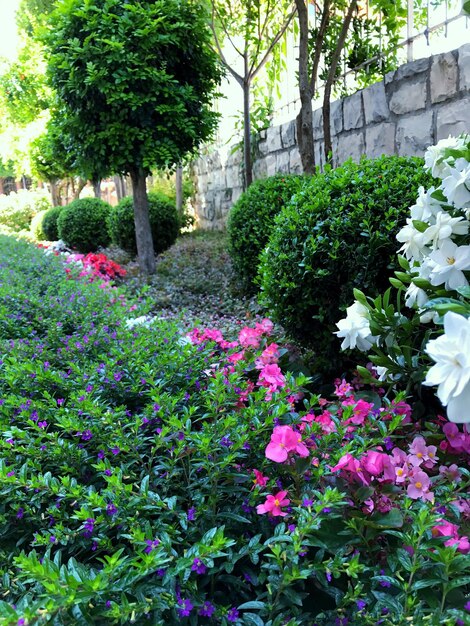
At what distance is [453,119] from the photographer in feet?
12.9

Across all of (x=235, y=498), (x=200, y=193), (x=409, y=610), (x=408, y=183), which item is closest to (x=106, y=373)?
(x=235, y=498)

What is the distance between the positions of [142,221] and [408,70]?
3463 mm

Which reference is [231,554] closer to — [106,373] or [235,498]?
[235,498]

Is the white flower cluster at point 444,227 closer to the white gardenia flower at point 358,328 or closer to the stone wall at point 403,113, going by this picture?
the white gardenia flower at point 358,328

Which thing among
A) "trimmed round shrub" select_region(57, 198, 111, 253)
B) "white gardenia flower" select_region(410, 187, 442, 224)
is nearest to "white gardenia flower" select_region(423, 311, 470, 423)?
"white gardenia flower" select_region(410, 187, 442, 224)

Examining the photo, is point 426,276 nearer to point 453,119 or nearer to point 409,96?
point 453,119

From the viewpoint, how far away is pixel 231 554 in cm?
110

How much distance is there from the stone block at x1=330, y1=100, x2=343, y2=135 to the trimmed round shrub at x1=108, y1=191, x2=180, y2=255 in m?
3.15

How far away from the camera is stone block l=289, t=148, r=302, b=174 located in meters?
7.00

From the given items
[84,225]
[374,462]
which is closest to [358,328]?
[374,462]

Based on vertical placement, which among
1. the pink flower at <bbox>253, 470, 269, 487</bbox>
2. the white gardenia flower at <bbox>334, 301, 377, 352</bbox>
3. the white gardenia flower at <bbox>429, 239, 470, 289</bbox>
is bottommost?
the pink flower at <bbox>253, 470, 269, 487</bbox>

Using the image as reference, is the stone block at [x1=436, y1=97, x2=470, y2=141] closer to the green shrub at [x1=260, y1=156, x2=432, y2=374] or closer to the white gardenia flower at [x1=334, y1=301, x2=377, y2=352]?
the green shrub at [x1=260, y1=156, x2=432, y2=374]

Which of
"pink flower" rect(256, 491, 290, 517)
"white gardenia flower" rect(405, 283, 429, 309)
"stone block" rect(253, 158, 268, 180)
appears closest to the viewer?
A: "pink flower" rect(256, 491, 290, 517)

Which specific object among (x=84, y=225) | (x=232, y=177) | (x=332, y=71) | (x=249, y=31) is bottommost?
(x=84, y=225)
